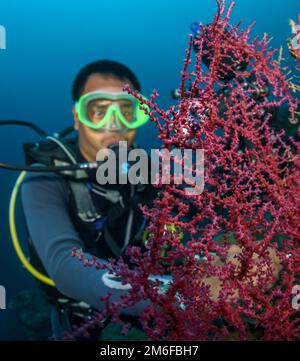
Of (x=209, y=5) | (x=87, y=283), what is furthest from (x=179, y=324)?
(x=209, y=5)

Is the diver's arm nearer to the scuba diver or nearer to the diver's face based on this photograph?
the scuba diver

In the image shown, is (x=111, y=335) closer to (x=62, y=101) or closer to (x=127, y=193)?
(x=127, y=193)

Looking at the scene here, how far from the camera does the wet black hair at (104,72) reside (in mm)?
4016

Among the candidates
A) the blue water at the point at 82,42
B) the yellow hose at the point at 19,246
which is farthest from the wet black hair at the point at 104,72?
the blue water at the point at 82,42

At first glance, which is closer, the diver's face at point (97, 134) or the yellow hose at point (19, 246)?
the yellow hose at point (19, 246)

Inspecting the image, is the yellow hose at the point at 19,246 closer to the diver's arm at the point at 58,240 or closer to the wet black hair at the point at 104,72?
the diver's arm at the point at 58,240

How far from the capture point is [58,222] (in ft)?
9.48

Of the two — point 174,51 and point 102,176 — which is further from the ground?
point 174,51

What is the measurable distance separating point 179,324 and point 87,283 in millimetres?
1142

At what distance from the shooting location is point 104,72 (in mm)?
4047

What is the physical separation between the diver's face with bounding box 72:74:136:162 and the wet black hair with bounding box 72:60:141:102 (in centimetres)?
6

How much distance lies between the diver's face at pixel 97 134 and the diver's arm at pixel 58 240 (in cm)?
58

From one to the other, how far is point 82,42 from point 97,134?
76584mm

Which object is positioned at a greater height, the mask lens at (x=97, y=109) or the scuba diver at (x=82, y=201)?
the mask lens at (x=97, y=109)
